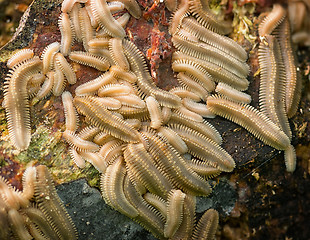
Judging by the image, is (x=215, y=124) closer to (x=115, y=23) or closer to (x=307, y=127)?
(x=307, y=127)

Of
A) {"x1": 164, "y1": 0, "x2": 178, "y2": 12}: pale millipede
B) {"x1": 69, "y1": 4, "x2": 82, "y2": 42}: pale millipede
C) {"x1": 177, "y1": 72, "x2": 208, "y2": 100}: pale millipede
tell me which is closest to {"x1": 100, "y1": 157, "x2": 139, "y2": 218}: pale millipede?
{"x1": 177, "y1": 72, "x2": 208, "y2": 100}: pale millipede

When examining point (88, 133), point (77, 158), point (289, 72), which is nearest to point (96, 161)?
point (77, 158)

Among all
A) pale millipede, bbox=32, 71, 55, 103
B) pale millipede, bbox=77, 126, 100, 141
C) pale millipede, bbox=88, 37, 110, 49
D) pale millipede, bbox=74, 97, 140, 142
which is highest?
pale millipede, bbox=88, 37, 110, 49

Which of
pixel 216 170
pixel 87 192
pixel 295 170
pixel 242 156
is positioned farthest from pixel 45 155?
pixel 295 170

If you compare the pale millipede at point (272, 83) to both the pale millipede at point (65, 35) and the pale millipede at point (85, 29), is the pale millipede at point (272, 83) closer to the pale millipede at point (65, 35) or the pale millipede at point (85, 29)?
the pale millipede at point (85, 29)

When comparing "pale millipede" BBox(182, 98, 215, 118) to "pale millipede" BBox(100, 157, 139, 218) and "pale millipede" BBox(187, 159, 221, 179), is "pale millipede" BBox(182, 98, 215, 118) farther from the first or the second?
"pale millipede" BBox(100, 157, 139, 218)

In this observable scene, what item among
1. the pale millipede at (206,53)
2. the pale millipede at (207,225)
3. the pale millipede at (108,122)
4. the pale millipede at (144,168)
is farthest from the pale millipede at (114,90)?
the pale millipede at (207,225)
